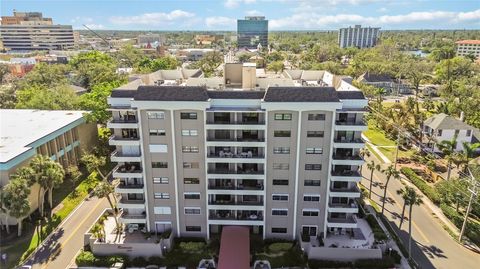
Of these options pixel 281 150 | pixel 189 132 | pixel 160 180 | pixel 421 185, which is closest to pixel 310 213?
pixel 281 150

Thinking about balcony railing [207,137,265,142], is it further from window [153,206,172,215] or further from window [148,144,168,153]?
window [153,206,172,215]

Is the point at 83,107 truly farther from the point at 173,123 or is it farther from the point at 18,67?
the point at 18,67

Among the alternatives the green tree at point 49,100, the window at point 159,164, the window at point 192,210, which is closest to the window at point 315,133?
the window at point 192,210

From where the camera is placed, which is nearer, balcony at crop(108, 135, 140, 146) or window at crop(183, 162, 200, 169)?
balcony at crop(108, 135, 140, 146)

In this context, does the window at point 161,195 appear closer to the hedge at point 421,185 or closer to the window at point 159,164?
the window at point 159,164

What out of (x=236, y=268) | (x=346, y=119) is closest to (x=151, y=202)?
(x=236, y=268)

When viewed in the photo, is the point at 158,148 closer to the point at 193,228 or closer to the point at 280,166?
the point at 193,228

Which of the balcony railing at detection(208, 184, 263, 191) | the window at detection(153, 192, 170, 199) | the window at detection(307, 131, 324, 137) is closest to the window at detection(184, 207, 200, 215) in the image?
the window at detection(153, 192, 170, 199)
